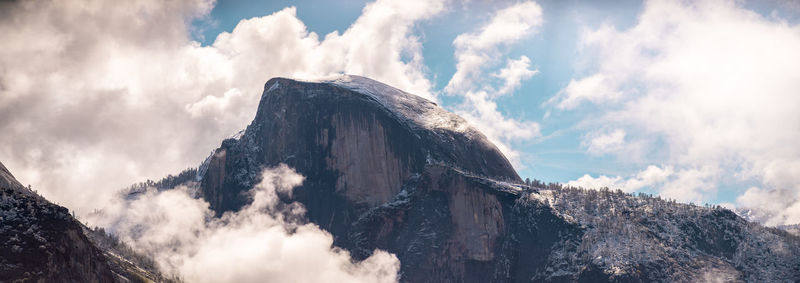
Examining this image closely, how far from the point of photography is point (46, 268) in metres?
172

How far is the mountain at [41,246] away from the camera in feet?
548

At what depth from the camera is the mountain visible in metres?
167

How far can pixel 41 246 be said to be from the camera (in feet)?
574

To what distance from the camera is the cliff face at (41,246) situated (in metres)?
167

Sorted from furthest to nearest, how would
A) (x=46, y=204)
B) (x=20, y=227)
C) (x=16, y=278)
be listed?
1. (x=46, y=204)
2. (x=20, y=227)
3. (x=16, y=278)

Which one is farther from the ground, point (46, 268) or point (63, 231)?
point (63, 231)

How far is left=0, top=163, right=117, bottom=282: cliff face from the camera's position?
548 ft

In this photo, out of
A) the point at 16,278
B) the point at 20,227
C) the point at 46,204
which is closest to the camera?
the point at 16,278

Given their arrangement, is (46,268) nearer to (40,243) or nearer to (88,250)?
(40,243)

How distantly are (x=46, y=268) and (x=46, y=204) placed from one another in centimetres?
2507

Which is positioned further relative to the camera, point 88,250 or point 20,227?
point 88,250

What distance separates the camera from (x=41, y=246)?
175m

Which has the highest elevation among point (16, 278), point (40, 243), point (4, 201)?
point (4, 201)

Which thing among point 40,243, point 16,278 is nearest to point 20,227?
point 40,243
